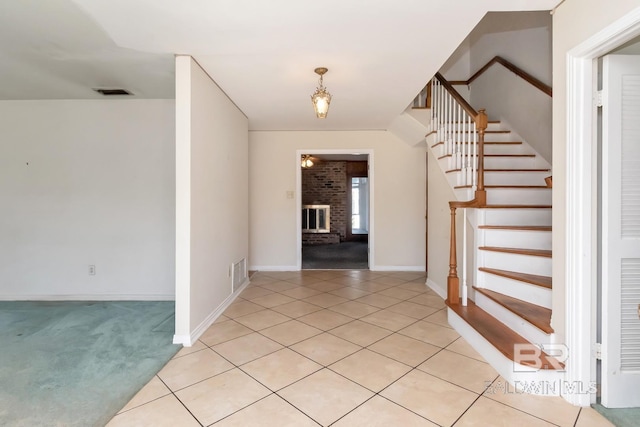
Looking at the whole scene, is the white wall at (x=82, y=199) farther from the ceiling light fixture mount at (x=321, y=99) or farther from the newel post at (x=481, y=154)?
the newel post at (x=481, y=154)

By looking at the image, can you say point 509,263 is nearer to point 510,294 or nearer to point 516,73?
point 510,294

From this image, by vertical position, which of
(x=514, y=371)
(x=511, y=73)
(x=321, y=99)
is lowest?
(x=514, y=371)

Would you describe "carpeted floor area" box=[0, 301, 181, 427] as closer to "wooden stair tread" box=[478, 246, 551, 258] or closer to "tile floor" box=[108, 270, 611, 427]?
"tile floor" box=[108, 270, 611, 427]

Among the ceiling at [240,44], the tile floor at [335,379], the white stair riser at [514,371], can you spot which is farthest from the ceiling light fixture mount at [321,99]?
the white stair riser at [514,371]

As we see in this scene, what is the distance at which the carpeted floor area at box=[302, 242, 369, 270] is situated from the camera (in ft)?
17.5

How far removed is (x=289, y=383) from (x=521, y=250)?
2.10 m

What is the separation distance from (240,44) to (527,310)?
111 inches

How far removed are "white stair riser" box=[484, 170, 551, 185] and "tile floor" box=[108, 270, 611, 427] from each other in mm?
1493

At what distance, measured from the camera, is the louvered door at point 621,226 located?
60.2 inches

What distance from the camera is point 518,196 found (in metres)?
2.97

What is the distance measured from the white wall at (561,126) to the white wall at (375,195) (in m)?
3.14

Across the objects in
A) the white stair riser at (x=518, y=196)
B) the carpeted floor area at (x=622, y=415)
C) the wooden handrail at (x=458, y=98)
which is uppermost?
the wooden handrail at (x=458, y=98)

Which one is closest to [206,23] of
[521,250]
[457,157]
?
[457,157]

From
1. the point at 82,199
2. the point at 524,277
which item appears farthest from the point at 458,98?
the point at 82,199
